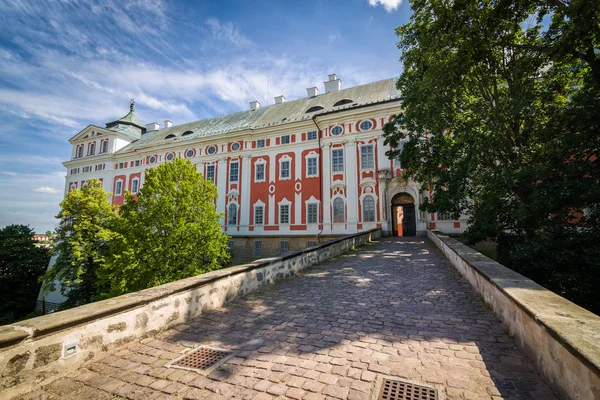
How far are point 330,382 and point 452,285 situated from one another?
4778mm

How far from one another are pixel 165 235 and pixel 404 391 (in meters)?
16.4

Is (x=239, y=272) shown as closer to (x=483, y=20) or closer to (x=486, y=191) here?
(x=486, y=191)

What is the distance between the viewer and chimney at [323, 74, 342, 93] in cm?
2803

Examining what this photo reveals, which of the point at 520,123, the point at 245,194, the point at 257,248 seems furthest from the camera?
the point at 245,194

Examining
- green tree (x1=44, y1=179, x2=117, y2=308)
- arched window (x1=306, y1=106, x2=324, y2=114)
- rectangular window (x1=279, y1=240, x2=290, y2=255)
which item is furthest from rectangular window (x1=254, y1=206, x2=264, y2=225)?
green tree (x1=44, y1=179, x2=117, y2=308)

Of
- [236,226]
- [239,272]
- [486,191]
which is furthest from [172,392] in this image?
[236,226]

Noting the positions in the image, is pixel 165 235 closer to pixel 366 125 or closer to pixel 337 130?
pixel 337 130

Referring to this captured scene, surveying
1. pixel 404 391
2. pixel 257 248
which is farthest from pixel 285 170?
pixel 404 391

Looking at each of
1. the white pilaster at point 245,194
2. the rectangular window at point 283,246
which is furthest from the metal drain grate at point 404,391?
the white pilaster at point 245,194

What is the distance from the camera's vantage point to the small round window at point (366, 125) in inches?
850

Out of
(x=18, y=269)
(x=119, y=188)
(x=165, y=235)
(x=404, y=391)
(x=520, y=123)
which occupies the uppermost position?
(x=119, y=188)

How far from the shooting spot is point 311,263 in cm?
905

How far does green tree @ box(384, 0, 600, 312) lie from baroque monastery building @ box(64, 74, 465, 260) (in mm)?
8107

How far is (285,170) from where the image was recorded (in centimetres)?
2444
